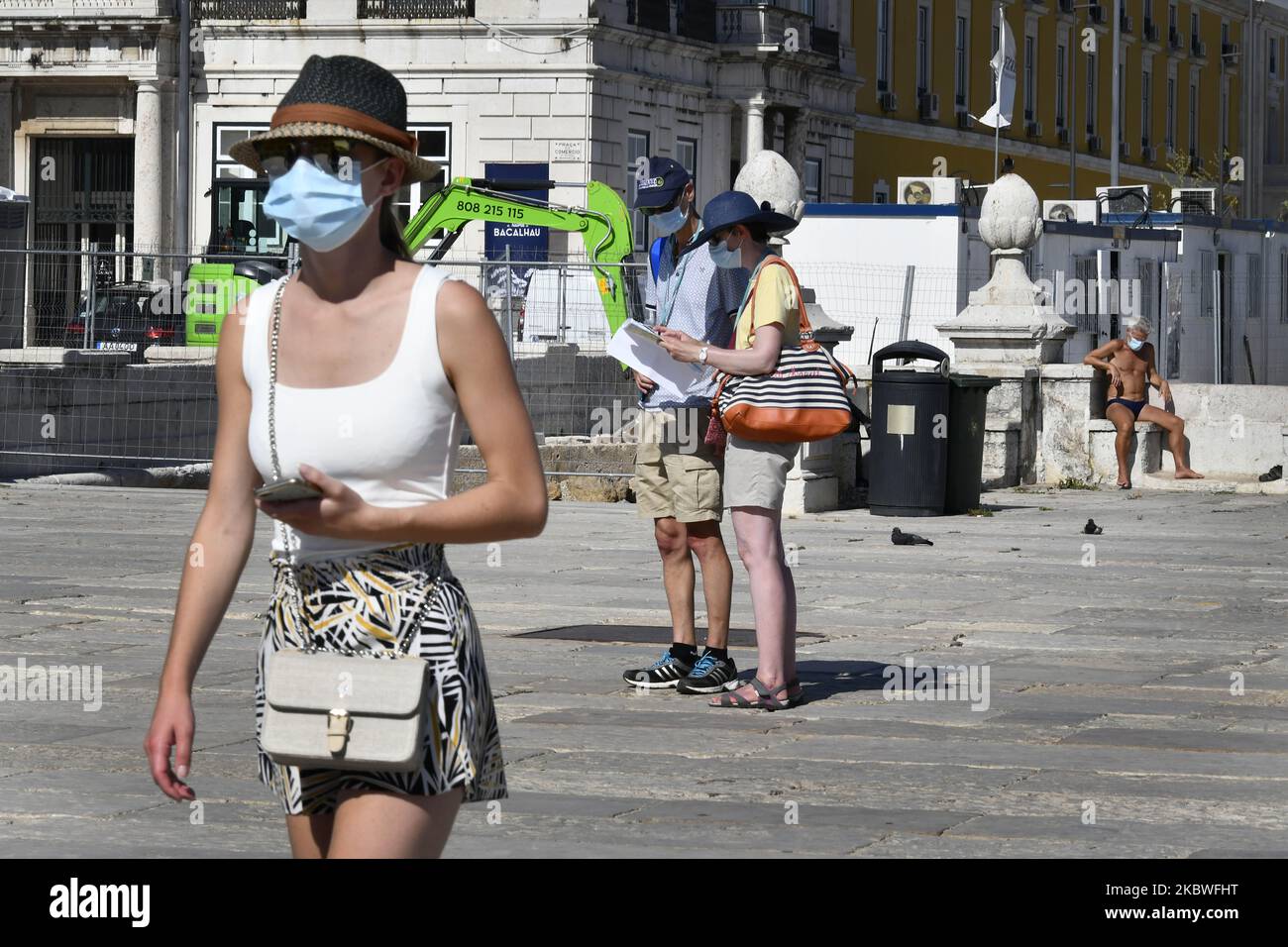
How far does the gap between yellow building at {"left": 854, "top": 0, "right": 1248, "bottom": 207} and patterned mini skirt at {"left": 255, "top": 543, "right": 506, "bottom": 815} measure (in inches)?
1865

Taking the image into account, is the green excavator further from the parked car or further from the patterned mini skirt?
the patterned mini skirt

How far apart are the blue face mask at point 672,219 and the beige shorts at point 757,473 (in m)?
1.22

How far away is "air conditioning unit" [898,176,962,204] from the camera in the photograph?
112 feet

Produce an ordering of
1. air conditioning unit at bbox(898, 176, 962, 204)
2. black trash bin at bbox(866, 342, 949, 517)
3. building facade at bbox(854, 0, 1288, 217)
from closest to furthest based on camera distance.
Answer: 1. black trash bin at bbox(866, 342, 949, 517)
2. air conditioning unit at bbox(898, 176, 962, 204)
3. building facade at bbox(854, 0, 1288, 217)

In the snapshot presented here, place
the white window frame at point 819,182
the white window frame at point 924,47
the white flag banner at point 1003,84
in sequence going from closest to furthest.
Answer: the white flag banner at point 1003,84, the white window frame at point 819,182, the white window frame at point 924,47

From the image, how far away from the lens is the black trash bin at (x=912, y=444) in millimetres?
17844

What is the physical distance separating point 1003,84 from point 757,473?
43.7 m

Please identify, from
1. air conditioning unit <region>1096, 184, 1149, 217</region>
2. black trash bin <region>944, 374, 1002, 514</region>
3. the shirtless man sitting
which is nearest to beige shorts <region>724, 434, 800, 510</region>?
black trash bin <region>944, 374, 1002, 514</region>

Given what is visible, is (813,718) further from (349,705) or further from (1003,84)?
(1003,84)

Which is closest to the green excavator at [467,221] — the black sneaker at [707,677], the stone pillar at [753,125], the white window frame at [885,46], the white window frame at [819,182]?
the stone pillar at [753,125]

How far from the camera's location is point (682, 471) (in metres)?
9.18

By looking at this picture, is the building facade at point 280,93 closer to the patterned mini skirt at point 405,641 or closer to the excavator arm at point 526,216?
the excavator arm at point 526,216

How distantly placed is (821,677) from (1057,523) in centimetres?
821

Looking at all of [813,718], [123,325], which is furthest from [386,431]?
[123,325]
